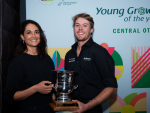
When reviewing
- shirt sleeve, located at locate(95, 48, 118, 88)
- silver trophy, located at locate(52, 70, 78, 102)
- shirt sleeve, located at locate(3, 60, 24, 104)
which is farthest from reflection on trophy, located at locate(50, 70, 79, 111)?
shirt sleeve, located at locate(3, 60, 24, 104)

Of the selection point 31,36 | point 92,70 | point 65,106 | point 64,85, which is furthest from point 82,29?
point 65,106

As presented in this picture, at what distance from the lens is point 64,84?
1.60 metres

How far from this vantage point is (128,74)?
8.25 ft

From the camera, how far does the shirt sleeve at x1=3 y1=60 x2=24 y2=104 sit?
1.71 metres

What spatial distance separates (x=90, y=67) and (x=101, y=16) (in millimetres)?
1121

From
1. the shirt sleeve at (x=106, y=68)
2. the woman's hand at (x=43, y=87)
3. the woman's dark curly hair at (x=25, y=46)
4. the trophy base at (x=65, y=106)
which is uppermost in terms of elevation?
the woman's dark curly hair at (x=25, y=46)

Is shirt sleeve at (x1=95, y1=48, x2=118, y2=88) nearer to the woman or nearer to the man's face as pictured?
the man's face

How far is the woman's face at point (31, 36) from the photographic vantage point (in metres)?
1.92

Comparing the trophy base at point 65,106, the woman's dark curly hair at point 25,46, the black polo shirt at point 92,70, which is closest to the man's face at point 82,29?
the black polo shirt at point 92,70

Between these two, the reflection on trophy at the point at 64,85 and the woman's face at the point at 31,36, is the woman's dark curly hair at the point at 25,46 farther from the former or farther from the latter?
the reflection on trophy at the point at 64,85

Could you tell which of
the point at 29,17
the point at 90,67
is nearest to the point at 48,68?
the point at 90,67

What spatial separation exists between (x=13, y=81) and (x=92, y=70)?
0.91m

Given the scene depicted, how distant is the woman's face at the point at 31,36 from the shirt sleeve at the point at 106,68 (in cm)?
81

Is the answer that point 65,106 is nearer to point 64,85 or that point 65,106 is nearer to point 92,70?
point 64,85
